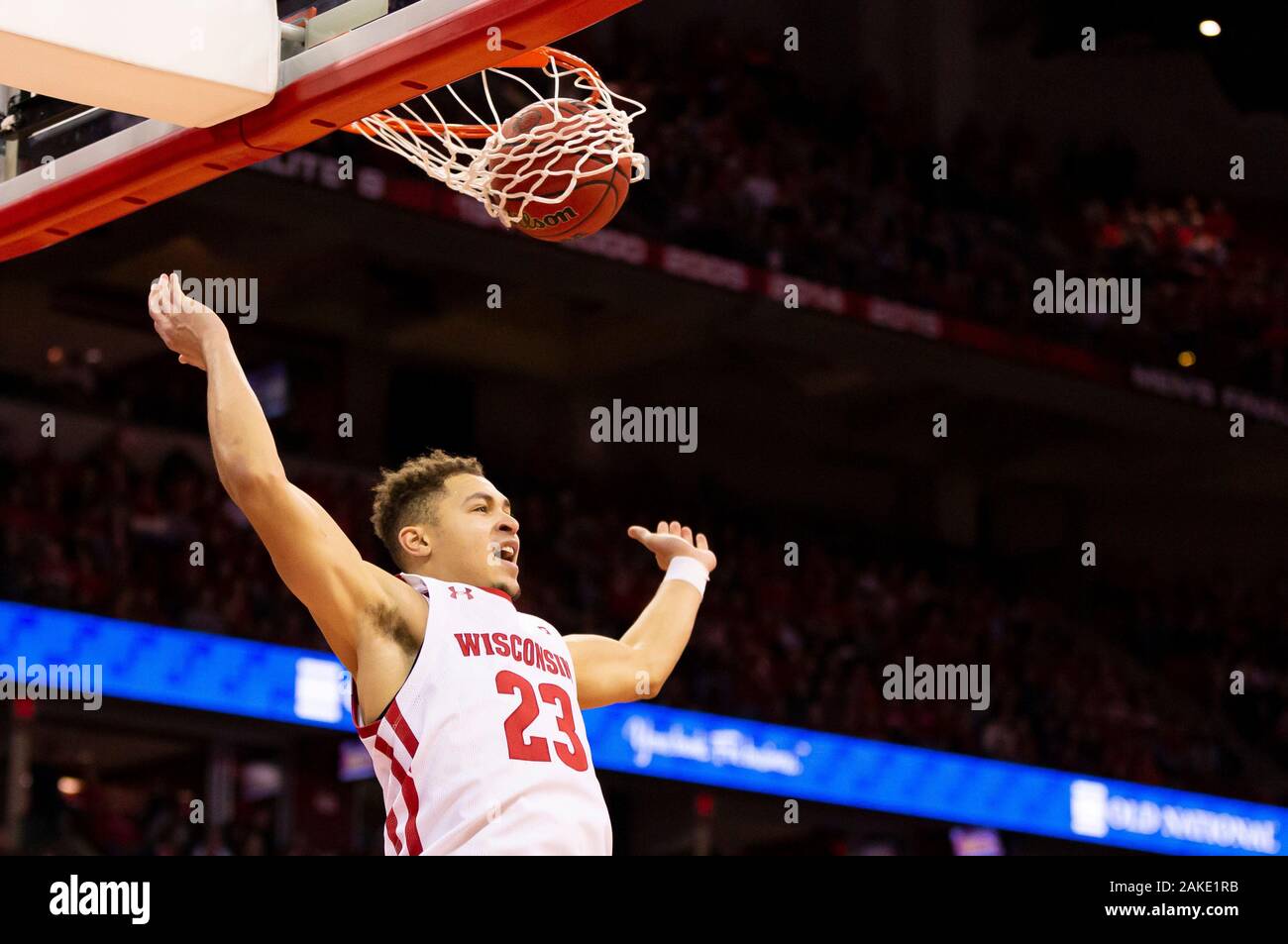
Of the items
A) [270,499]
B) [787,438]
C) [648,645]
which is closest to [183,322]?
[270,499]

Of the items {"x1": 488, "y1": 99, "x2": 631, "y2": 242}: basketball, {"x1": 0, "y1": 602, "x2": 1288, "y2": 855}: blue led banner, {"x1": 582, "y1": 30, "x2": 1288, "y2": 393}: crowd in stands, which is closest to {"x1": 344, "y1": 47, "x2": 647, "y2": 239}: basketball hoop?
{"x1": 488, "y1": 99, "x2": 631, "y2": 242}: basketball

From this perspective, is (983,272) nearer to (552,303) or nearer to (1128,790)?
(552,303)

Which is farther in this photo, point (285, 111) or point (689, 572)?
point (689, 572)

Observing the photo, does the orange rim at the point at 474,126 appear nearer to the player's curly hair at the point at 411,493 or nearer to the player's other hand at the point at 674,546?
the player's curly hair at the point at 411,493

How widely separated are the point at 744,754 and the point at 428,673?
7.76m

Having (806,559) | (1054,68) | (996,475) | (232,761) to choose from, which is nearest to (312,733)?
(232,761)

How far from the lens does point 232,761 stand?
1103 centimetres

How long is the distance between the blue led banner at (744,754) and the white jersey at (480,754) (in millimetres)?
6169

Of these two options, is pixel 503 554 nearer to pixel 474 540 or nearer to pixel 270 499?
pixel 474 540

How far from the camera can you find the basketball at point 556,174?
412 cm

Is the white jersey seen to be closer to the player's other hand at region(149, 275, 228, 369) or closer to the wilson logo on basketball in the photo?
the player's other hand at region(149, 275, 228, 369)

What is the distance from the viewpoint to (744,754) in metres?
11.1

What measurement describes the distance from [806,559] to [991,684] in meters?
1.69
